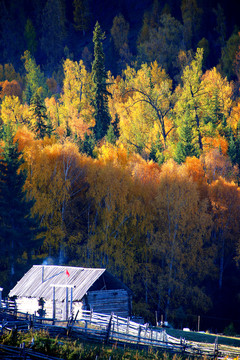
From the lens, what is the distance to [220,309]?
49469mm

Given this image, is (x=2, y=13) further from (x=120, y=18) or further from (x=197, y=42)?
(x=197, y=42)

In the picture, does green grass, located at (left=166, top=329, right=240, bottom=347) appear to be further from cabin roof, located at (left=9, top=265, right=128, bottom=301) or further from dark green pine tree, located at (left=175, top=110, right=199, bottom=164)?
dark green pine tree, located at (left=175, top=110, right=199, bottom=164)

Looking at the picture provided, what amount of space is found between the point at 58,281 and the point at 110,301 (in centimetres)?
357

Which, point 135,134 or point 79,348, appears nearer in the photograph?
point 79,348

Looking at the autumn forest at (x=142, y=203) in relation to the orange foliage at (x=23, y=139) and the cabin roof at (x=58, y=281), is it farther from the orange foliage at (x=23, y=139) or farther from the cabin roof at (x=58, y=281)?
the cabin roof at (x=58, y=281)

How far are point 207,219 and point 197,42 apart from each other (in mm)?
80163

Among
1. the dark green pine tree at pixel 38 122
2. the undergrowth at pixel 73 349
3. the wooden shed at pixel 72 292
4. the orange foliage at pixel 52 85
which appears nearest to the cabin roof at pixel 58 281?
the wooden shed at pixel 72 292

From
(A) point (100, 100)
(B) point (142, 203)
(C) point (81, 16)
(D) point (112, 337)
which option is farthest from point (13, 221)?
(C) point (81, 16)

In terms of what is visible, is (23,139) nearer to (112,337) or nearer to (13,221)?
(13,221)

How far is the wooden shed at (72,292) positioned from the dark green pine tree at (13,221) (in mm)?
8405

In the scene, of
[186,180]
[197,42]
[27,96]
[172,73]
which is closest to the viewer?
[186,180]

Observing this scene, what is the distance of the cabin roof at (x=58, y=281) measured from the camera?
33812mm

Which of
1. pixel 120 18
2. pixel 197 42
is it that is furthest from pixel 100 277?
pixel 120 18

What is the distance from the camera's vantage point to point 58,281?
3481 cm
